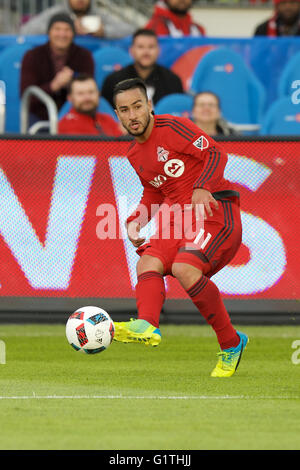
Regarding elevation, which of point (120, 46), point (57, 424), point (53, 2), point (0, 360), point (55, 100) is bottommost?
point (57, 424)

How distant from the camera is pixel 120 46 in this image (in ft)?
47.8

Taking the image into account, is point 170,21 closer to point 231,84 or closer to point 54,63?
point 231,84

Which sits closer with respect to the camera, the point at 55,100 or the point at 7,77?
the point at 55,100

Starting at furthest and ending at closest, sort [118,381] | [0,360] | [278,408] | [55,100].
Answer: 1. [55,100]
2. [0,360]
3. [118,381]
4. [278,408]

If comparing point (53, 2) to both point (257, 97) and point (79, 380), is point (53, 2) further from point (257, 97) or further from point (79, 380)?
point (79, 380)

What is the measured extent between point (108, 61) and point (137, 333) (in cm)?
748

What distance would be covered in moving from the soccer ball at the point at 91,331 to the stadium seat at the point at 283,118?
6.12 meters

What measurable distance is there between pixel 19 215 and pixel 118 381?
124 inches

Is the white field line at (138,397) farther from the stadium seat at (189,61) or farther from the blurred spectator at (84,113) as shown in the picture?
the stadium seat at (189,61)

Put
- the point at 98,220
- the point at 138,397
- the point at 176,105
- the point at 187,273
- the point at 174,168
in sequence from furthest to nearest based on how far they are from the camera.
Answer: the point at 176,105 < the point at 98,220 < the point at 174,168 < the point at 187,273 < the point at 138,397

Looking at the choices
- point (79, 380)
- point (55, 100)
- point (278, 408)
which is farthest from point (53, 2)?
point (278, 408)

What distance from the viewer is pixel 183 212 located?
7.45m

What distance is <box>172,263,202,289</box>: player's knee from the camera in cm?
708

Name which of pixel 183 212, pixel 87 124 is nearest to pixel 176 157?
pixel 183 212
